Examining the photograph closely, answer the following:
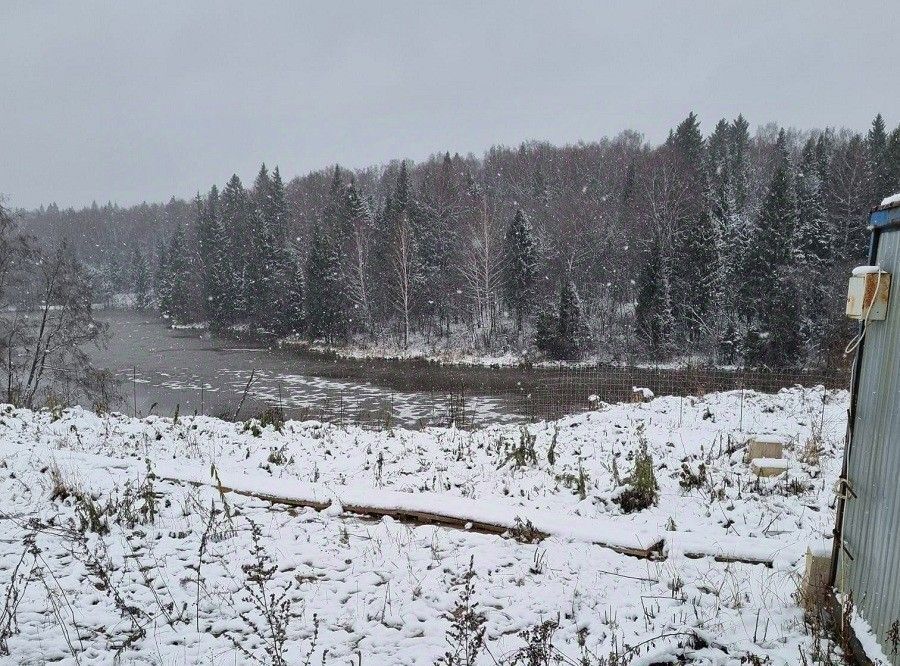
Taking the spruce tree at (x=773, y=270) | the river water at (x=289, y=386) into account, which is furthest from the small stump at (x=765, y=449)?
the spruce tree at (x=773, y=270)

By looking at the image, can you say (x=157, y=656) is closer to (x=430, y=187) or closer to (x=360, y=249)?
(x=360, y=249)

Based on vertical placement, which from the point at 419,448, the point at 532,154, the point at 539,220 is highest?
the point at 532,154

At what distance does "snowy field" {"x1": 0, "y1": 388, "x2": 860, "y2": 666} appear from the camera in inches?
126

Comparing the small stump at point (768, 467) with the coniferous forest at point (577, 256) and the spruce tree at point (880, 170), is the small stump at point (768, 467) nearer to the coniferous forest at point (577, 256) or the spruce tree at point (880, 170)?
the coniferous forest at point (577, 256)

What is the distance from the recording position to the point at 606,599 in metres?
3.69

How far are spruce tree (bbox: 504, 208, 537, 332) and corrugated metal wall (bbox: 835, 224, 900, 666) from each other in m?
35.7

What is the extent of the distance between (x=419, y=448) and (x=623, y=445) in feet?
10.3

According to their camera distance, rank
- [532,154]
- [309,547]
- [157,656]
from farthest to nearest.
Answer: [532,154] < [309,547] < [157,656]

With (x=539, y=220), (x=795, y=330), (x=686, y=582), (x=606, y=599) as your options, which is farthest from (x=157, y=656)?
(x=539, y=220)

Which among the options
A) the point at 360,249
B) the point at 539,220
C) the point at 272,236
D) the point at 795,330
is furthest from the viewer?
the point at 272,236

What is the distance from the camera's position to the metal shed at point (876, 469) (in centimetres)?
263

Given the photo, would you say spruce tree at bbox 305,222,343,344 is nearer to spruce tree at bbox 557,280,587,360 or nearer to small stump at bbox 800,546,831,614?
spruce tree at bbox 557,280,587,360

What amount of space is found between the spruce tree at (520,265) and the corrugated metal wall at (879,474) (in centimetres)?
3574

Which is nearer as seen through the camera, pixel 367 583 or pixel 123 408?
pixel 367 583
